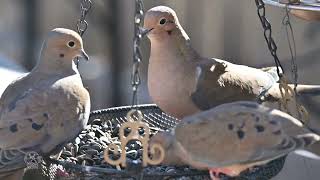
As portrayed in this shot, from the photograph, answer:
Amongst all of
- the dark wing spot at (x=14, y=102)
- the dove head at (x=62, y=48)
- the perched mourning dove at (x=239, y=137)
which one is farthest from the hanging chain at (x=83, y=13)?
the perched mourning dove at (x=239, y=137)

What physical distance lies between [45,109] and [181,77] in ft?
1.56

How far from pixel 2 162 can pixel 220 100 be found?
2.38ft

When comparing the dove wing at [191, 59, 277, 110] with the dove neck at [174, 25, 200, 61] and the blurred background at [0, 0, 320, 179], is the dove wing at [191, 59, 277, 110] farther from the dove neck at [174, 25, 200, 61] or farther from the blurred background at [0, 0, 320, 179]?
the blurred background at [0, 0, 320, 179]

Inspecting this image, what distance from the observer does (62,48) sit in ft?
7.87

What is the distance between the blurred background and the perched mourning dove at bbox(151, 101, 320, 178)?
6.25ft

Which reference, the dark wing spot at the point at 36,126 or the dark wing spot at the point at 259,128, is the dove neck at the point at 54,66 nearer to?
the dark wing spot at the point at 36,126

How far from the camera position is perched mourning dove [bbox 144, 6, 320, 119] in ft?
7.84

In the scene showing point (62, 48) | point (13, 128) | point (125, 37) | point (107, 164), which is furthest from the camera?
point (125, 37)

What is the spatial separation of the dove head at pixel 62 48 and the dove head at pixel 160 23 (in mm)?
227

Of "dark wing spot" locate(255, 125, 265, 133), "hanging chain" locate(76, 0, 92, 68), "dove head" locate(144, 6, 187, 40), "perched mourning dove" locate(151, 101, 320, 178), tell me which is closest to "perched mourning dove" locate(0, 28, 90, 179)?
"hanging chain" locate(76, 0, 92, 68)

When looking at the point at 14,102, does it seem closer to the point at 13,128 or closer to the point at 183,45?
the point at 13,128

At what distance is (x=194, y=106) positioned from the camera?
2.41m

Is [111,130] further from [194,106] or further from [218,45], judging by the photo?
[218,45]

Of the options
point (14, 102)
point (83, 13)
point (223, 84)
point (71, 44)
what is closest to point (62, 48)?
point (71, 44)
